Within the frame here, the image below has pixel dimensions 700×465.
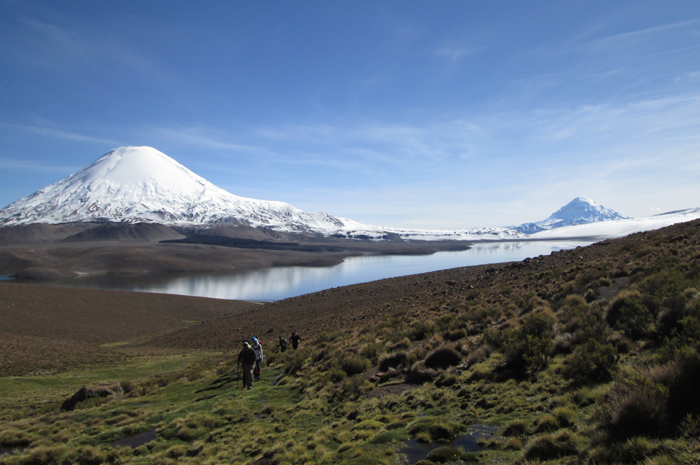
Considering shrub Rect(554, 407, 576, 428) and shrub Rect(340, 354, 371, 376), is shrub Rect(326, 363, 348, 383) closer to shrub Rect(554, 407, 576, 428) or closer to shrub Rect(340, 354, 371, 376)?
shrub Rect(340, 354, 371, 376)

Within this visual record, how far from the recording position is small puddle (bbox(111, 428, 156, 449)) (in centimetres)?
681

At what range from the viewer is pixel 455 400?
562cm

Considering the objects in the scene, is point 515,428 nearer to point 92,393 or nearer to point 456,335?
point 456,335

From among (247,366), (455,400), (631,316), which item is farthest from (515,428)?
(247,366)

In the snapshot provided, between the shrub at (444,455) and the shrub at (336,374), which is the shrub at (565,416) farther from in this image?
the shrub at (336,374)

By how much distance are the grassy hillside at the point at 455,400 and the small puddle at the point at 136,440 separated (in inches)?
1.6

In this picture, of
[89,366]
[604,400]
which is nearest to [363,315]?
[89,366]

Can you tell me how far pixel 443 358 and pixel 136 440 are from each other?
21.1 ft

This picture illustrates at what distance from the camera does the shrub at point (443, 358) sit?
7312mm

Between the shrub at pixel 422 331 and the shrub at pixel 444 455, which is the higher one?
the shrub at pixel 444 455

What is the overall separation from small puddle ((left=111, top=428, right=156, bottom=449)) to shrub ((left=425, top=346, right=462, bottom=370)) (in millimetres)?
5845

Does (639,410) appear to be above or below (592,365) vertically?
above

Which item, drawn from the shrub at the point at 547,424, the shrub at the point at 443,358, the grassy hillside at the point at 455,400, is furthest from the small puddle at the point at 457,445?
the shrub at the point at 443,358

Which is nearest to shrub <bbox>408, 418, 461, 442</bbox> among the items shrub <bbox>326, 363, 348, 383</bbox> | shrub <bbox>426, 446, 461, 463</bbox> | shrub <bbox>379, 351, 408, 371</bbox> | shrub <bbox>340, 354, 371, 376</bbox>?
shrub <bbox>426, 446, 461, 463</bbox>
